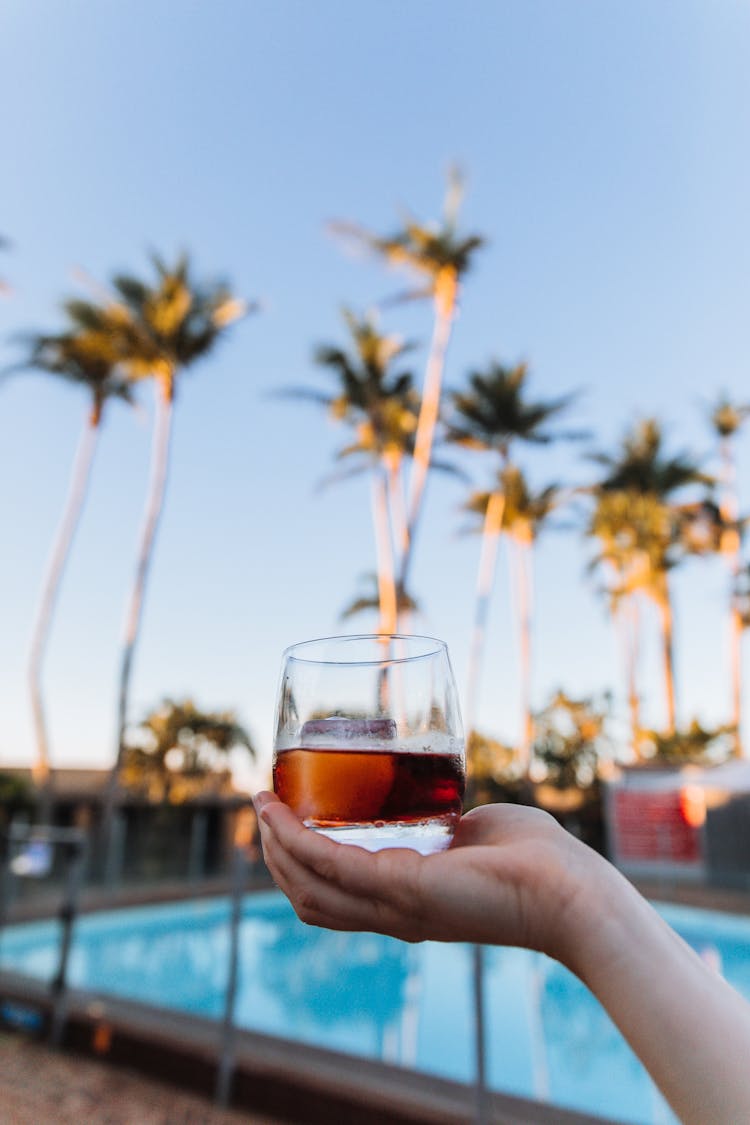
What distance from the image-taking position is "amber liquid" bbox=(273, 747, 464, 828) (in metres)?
1.04

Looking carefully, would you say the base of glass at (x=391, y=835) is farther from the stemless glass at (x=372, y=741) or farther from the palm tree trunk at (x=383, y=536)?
the palm tree trunk at (x=383, y=536)

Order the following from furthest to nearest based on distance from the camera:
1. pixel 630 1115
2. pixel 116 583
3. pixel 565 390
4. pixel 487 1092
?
1. pixel 116 583
2. pixel 565 390
3. pixel 630 1115
4. pixel 487 1092

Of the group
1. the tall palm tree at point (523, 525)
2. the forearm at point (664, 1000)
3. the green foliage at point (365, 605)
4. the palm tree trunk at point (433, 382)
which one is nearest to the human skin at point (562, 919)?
the forearm at point (664, 1000)

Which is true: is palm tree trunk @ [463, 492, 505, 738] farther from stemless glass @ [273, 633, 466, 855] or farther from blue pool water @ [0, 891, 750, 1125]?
stemless glass @ [273, 633, 466, 855]

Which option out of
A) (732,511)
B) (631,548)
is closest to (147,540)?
(631,548)

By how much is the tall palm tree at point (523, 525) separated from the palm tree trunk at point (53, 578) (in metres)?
12.8

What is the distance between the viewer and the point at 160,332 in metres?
19.7

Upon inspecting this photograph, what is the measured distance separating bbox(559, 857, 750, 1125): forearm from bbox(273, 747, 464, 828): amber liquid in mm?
263

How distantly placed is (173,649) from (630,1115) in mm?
30749

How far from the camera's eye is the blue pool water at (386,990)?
6.03 meters

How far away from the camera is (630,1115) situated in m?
5.19

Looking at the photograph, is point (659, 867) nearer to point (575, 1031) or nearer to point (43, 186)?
point (575, 1031)

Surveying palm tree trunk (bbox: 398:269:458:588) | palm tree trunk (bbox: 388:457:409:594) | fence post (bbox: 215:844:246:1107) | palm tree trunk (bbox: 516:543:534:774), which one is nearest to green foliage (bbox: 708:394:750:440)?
palm tree trunk (bbox: 516:543:534:774)

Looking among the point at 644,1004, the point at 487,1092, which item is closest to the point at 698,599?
the point at 487,1092
